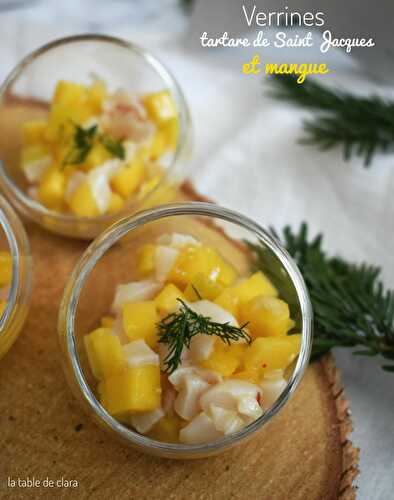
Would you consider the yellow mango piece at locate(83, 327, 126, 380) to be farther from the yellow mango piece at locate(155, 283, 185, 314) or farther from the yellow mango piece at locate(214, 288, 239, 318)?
the yellow mango piece at locate(214, 288, 239, 318)

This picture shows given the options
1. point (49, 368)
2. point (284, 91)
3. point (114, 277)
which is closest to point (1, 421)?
point (49, 368)

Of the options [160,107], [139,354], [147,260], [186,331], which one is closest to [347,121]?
[160,107]

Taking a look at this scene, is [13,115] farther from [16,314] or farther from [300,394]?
[300,394]

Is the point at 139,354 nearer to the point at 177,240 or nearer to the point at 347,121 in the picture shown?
the point at 177,240

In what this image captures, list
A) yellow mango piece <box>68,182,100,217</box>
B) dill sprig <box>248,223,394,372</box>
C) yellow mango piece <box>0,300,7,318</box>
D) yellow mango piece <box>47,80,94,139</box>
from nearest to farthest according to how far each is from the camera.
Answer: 1. yellow mango piece <box>0,300,7,318</box>
2. dill sprig <box>248,223,394,372</box>
3. yellow mango piece <box>68,182,100,217</box>
4. yellow mango piece <box>47,80,94,139</box>

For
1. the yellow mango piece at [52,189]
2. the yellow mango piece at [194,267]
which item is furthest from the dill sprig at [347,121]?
the yellow mango piece at [52,189]

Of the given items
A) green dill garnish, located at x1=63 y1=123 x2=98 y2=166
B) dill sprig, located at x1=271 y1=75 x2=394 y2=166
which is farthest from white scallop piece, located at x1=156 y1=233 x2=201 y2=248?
dill sprig, located at x1=271 y1=75 x2=394 y2=166
